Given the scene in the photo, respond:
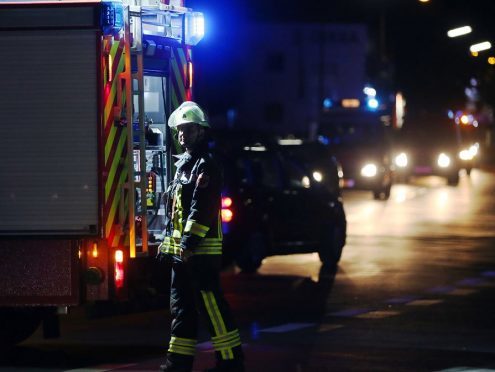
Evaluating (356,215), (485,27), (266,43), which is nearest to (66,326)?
(356,215)

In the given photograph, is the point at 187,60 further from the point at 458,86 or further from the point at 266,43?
the point at 266,43

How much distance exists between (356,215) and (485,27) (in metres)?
8.19

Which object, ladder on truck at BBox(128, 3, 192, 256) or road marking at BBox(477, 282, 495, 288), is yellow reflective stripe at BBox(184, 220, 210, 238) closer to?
ladder on truck at BBox(128, 3, 192, 256)

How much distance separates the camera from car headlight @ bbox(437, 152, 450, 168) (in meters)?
42.3

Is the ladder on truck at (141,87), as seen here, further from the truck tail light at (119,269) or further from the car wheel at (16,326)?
the car wheel at (16,326)

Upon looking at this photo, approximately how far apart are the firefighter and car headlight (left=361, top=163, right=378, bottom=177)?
26.3 m

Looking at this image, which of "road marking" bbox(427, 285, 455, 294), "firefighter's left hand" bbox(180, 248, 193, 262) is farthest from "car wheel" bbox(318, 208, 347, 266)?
"firefighter's left hand" bbox(180, 248, 193, 262)

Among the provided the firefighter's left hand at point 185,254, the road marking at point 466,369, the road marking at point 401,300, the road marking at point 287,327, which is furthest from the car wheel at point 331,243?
the firefighter's left hand at point 185,254

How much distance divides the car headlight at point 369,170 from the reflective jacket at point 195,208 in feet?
86.4

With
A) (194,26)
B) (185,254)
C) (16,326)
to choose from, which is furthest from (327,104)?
(185,254)

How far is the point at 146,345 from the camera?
11.1m

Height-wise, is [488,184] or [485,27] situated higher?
[485,27]

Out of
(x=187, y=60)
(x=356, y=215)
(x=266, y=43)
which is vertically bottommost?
(x=356, y=215)

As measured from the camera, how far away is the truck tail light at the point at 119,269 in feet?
32.5
